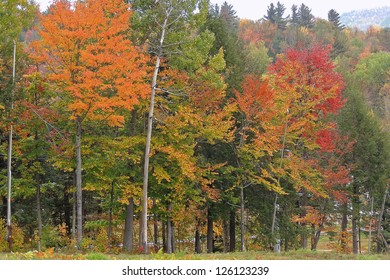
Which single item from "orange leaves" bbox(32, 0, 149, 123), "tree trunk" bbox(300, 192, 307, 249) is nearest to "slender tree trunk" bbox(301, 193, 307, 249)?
"tree trunk" bbox(300, 192, 307, 249)

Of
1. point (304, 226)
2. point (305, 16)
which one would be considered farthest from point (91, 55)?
point (305, 16)

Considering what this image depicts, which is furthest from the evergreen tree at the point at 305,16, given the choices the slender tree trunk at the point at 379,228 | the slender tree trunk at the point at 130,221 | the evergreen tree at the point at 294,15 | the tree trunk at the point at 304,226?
the slender tree trunk at the point at 130,221

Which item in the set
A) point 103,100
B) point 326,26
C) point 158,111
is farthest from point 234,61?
point 326,26

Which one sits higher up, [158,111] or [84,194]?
[158,111]

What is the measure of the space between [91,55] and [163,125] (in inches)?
217

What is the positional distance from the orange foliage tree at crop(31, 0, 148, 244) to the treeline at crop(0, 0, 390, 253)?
0.19ft

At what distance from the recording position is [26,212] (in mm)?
30500

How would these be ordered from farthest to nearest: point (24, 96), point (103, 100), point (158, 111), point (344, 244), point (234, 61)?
1. point (344, 244)
2. point (234, 61)
3. point (158, 111)
4. point (24, 96)
5. point (103, 100)

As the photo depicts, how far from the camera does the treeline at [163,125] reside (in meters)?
20.1

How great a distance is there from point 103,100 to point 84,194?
1538cm

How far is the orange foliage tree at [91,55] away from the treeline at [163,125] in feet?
0.19

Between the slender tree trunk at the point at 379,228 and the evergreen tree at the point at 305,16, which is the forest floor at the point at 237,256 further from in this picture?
the evergreen tree at the point at 305,16

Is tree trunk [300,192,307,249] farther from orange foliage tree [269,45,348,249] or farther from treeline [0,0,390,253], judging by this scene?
Result: treeline [0,0,390,253]

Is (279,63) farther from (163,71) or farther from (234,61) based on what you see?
(163,71)
